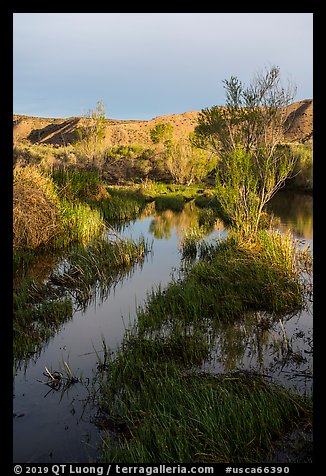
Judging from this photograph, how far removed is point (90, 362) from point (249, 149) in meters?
14.5

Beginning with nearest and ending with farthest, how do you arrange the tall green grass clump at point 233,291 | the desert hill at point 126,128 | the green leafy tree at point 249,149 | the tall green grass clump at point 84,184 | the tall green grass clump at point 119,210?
the tall green grass clump at point 233,291 → the green leafy tree at point 249,149 → the tall green grass clump at point 84,184 → the tall green grass clump at point 119,210 → the desert hill at point 126,128

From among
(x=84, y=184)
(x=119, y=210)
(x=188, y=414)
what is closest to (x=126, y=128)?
(x=84, y=184)

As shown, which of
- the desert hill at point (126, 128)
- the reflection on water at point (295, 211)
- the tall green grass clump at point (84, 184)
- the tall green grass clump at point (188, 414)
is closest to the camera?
the tall green grass clump at point (188, 414)

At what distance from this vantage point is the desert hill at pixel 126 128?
75.1m

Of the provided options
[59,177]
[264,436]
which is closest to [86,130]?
[59,177]

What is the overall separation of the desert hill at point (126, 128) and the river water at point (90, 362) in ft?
219

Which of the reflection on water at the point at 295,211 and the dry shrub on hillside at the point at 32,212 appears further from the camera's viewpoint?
the reflection on water at the point at 295,211

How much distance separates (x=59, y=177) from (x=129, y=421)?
51.1 feet

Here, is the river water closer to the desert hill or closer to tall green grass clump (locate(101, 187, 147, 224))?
tall green grass clump (locate(101, 187, 147, 224))

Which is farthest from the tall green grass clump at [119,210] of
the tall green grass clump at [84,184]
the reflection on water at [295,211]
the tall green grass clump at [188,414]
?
the tall green grass clump at [188,414]

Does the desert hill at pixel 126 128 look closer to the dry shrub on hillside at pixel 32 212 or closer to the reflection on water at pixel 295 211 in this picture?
the reflection on water at pixel 295 211

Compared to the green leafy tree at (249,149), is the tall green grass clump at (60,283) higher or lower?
lower

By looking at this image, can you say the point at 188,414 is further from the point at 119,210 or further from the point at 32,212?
the point at 119,210
